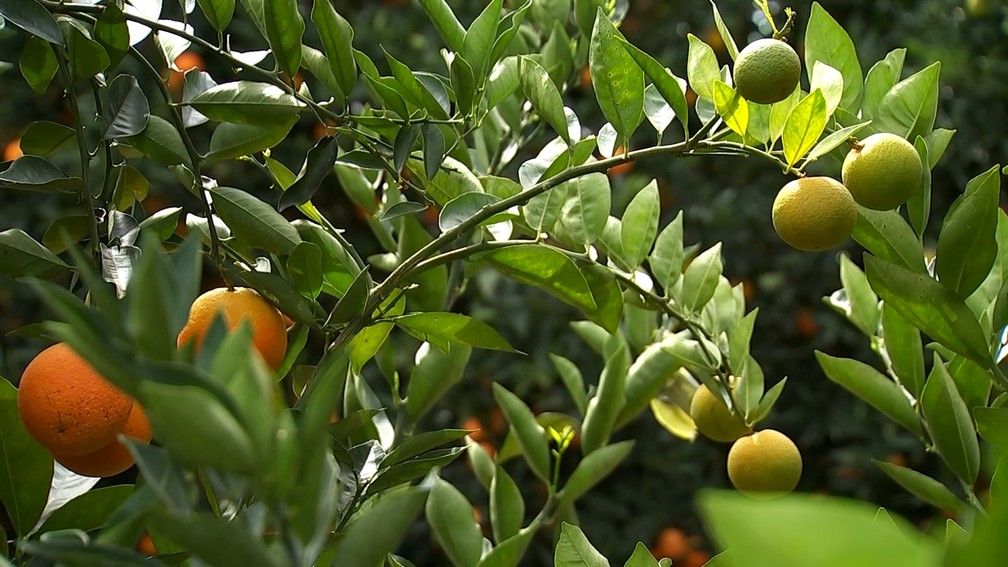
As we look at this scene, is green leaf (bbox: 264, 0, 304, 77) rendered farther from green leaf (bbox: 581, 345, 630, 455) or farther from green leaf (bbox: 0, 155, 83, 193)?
green leaf (bbox: 581, 345, 630, 455)

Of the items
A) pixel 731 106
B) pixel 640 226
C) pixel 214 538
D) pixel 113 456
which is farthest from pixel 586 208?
pixel 214 538

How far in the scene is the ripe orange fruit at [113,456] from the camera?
51cm

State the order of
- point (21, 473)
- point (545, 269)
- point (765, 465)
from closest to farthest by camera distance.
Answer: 1. point (21, 473)
2. point (545, 269)
3. point (765, 465)

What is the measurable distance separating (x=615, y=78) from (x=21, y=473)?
0.32 metres

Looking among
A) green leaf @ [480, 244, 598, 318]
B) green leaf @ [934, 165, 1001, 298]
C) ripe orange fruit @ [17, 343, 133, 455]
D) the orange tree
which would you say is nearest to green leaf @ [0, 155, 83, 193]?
the orange tree

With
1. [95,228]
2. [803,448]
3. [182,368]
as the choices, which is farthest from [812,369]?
[182,368]

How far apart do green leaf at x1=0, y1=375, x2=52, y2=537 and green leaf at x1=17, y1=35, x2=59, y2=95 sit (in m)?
0.22

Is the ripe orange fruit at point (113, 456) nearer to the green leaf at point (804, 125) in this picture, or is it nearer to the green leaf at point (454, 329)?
the green leaf at point (454, 329)

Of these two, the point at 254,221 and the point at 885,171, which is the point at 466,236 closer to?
the point at 254,221

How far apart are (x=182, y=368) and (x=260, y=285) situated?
282mm

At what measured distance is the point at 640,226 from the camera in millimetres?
683

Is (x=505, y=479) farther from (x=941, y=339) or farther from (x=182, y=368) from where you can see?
(x=182, y=368)

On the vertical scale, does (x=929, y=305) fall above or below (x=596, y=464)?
above

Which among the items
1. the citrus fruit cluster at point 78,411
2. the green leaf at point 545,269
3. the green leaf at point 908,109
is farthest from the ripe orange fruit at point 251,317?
the green leaf at point 908,109
